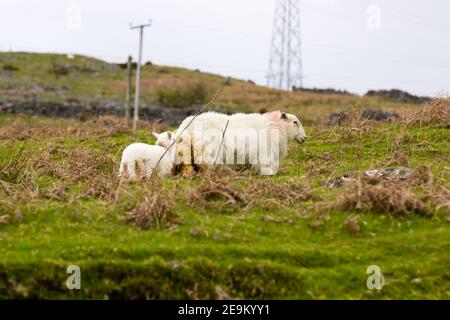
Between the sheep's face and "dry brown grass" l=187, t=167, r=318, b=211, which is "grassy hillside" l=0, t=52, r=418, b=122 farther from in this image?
"dry brown grass" l=187, t=167, r=318, b=211

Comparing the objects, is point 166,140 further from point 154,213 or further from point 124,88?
point 124,88

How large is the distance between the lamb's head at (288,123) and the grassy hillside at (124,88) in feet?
111

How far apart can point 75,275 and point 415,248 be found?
4996mm

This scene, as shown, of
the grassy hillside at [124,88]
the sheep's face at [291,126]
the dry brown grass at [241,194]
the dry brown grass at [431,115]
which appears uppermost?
the grassy hillside at [124,88]

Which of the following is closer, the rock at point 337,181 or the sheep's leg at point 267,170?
the rock at point 337,181

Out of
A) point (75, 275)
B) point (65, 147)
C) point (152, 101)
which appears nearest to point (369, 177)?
point (75, 275)

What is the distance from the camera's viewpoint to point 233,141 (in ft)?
51.8

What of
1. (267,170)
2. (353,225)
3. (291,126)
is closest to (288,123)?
(291,126)

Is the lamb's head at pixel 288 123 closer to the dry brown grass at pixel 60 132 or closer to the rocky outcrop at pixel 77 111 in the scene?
the dry brown grass at pixel 60 132

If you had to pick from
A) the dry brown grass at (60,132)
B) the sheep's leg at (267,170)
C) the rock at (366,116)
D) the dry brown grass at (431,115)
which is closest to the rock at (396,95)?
the rock at (366,116)

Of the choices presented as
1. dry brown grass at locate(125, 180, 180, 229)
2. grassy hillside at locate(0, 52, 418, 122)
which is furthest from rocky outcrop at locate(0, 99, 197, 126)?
dry brown grass at locate(125, 180, 180, 229)

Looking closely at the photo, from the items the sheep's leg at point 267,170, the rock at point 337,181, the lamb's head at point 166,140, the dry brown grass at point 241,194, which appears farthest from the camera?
the lamb's head at point 166,140

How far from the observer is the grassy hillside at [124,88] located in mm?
60375

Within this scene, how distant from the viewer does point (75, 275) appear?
967cm
